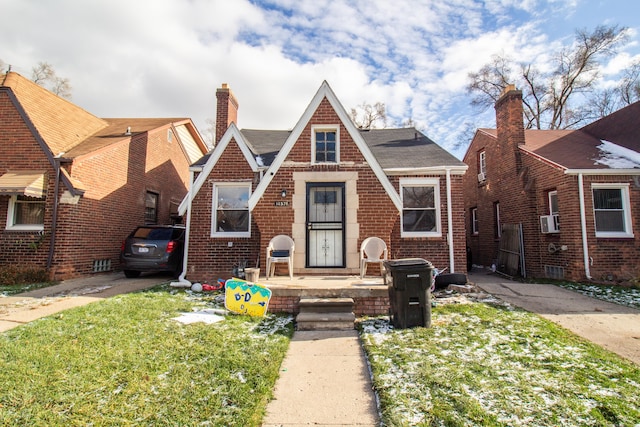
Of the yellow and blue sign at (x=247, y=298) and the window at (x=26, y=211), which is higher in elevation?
the window at (x=26, y=211)

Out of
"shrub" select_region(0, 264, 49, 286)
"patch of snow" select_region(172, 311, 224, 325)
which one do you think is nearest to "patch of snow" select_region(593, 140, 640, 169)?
"patch of snow" select_region(172, 311, 224, 325)

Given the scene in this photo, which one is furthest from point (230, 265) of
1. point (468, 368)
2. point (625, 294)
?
point (625, 294)

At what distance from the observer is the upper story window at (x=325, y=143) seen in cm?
884

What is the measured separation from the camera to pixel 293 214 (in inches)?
334

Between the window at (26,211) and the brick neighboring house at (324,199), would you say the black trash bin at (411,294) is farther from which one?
the window at (26,211)

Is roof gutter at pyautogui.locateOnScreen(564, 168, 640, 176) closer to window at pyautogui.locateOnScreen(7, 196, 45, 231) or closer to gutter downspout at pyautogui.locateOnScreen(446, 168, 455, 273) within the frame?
gutter downspout at pyautogui.locateOnScreen(446, 168, 455, 273)

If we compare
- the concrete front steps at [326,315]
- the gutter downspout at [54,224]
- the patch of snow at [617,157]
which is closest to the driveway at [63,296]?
the gutter downspout at [54,224]

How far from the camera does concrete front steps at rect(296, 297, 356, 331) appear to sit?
555cm

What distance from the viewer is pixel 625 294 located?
327 inches

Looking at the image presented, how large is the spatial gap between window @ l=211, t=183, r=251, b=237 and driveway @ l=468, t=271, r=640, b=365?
7.19 meters

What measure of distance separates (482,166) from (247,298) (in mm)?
13479

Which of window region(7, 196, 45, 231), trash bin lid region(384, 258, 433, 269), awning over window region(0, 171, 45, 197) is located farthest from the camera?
window region(7, 196, 45, 231)

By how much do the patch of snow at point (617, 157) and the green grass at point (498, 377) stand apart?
8252 millimetres

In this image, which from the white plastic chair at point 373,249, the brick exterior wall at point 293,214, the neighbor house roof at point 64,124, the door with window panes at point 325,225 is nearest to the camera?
the white plastic chair at point 373,249
